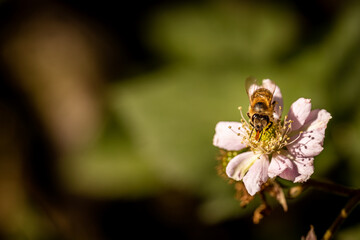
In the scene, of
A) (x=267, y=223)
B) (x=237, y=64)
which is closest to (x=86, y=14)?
(x=237, y=64)

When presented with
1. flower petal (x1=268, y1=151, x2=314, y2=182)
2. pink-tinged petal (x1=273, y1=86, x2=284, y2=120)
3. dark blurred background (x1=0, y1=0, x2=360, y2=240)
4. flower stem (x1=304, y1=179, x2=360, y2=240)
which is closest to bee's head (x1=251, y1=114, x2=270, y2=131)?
pink-tinged petal (x1=273, y1=86, x2=284, y2=120)

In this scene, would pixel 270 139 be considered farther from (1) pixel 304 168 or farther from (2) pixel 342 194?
(2) pixel 342 194

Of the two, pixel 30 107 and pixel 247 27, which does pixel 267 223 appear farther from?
pixel 30 107

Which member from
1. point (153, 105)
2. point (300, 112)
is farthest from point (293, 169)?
point (153, 105)

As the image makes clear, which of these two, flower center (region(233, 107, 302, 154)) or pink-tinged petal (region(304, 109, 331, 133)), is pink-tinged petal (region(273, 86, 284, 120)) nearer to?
flower center (region(233, 107, 302, 154))

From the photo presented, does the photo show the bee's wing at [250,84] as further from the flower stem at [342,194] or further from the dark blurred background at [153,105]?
the dark blurred background at [153,105]

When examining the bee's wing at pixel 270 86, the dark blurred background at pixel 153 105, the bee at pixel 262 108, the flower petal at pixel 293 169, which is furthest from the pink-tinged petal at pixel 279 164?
the dark blurred background at pixel 153 105
